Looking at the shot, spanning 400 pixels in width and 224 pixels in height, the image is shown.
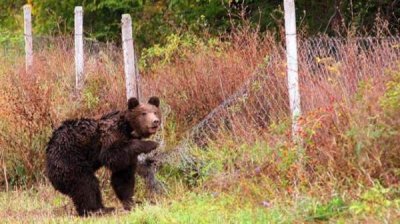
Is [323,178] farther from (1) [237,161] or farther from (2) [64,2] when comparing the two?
(2) [64,2]

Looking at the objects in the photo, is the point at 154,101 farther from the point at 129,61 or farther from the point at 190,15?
the point at 190,15

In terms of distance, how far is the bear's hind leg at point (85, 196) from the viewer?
10.2 meters

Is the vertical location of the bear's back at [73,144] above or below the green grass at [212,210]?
above

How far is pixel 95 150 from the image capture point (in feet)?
33.9

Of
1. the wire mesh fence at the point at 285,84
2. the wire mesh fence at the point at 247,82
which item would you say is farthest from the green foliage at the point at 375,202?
the wire mesh fence at the point at 285,84

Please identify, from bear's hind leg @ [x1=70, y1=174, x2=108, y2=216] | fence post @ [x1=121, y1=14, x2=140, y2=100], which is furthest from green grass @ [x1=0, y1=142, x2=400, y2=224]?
fence post @ [x1=121, y1=14, x2=140, y2=100]

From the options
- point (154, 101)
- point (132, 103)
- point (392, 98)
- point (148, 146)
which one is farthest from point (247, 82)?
point (392, 98)

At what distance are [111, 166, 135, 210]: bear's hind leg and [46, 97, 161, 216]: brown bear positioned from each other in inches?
0.5

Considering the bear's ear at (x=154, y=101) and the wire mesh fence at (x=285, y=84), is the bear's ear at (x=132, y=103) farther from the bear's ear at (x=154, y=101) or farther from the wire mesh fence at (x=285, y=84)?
the wire mesh fence at (x=285, y=84)

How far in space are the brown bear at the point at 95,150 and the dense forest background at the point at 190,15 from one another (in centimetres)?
691

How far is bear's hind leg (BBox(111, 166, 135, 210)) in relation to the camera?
1050 centimetres

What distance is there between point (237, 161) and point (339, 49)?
2.16m

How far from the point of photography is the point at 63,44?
56.4 ft

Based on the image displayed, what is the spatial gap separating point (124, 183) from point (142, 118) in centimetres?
87
